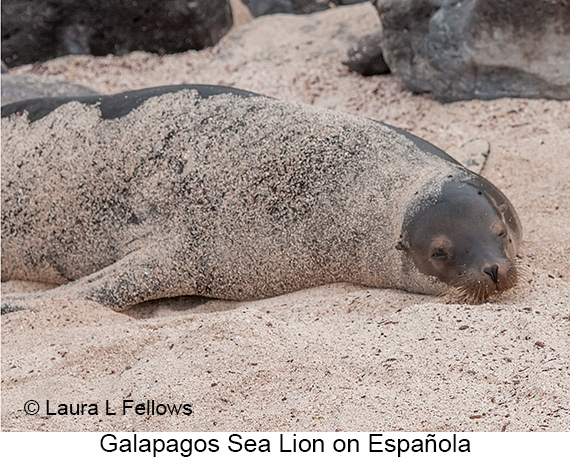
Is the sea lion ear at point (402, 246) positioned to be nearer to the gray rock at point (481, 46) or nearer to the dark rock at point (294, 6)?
the gray rock at point (481, 46)

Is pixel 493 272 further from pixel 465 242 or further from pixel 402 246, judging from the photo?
pixel 402 246

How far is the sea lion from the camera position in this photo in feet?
13.0

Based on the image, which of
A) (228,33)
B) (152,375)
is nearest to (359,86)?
(228,33)

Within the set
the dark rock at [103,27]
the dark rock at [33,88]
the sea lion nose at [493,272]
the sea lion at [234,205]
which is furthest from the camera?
the dark rock at [103,27]

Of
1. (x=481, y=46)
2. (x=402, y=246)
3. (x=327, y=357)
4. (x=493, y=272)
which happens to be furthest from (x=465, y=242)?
(x=481, y=46)

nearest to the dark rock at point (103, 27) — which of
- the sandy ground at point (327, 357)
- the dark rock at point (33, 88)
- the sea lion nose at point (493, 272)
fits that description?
the dark rock at point (33, 88)

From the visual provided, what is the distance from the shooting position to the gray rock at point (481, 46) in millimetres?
5992

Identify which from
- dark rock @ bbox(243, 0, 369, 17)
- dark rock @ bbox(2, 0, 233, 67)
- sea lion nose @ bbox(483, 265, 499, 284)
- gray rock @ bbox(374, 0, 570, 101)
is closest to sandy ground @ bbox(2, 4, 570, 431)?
sea lion nose @ bbox(483, 265, 499, 284)

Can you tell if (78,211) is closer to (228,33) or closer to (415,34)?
(415,34)

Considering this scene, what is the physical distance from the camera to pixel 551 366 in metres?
2.81

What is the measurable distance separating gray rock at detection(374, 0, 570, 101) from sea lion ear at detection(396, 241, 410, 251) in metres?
2.70

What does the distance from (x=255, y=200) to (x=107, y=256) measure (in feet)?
3.20

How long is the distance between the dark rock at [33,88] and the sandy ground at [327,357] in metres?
1.97
